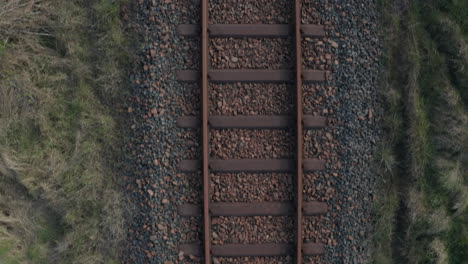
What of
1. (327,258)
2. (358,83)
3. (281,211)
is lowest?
(327,258)

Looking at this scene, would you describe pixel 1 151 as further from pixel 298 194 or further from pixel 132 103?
pixel 298 194

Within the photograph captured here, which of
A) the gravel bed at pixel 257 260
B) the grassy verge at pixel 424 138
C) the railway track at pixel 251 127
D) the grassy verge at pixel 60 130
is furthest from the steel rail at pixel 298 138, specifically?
the grassy verge at pixel 60 130

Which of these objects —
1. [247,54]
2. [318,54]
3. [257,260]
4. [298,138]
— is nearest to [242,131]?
[298,138]

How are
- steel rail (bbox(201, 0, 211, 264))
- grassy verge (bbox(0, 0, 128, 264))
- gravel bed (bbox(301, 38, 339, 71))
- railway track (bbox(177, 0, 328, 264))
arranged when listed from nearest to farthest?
1. steel rail (bbox(201, 0, 211, 264))
2. railway track (bbox(177, 0, 328, 264))
3. gravel bed (bbox(301, 38, 339, 71))
4. grassy verge (bbox(0, 0, 128, 264))

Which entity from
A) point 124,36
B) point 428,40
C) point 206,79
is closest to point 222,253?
point 206,79

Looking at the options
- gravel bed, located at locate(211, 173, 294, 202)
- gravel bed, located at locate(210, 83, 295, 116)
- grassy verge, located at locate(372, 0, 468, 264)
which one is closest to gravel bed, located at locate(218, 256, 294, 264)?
gravel bed, located at locate(211, 173, 294, 202)

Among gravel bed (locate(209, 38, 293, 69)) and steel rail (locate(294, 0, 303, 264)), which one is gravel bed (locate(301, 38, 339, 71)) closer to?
steel rail (locate(294, 0, 303, 264))

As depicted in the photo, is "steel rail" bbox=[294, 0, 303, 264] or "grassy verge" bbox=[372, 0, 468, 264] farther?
"grassy verge" bbox=[372, 0, 468, 264]
